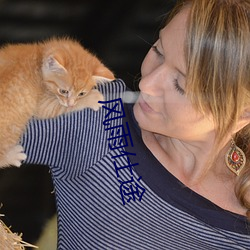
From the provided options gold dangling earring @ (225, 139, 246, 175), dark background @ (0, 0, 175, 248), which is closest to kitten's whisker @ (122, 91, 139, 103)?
gold dangling earring @ (225, 139, 246, 175)

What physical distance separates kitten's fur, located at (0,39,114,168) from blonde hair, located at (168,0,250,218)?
0.96 ft

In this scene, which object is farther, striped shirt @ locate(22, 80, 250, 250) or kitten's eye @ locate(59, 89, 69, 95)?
kitten's eye @ locate(59, 89, 69, 95)

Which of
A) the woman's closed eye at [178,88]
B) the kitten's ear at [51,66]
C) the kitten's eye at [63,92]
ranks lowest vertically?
the kitten's eye at [63,92]

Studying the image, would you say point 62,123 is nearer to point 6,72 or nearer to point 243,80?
point 6,72

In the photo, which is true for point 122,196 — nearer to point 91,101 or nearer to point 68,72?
point 91,101

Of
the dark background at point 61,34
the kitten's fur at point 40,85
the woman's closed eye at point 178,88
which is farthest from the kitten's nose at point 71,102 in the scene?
the dark background at point 61,34

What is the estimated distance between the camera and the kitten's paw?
124 centimetres

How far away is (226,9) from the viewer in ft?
3.83

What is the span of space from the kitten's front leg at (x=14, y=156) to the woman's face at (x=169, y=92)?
1.03 ft

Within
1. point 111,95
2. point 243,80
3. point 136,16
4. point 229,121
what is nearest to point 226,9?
point 243,80

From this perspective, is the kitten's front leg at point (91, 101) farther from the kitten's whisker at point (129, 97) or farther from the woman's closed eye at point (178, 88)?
the woman's closed eye at point (178, 88)

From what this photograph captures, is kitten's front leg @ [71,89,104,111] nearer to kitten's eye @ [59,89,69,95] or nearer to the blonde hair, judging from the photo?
kitten's eye @ [59,89,69,95]

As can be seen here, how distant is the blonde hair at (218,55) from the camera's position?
3.77ft

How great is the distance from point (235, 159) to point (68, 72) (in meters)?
0.57
